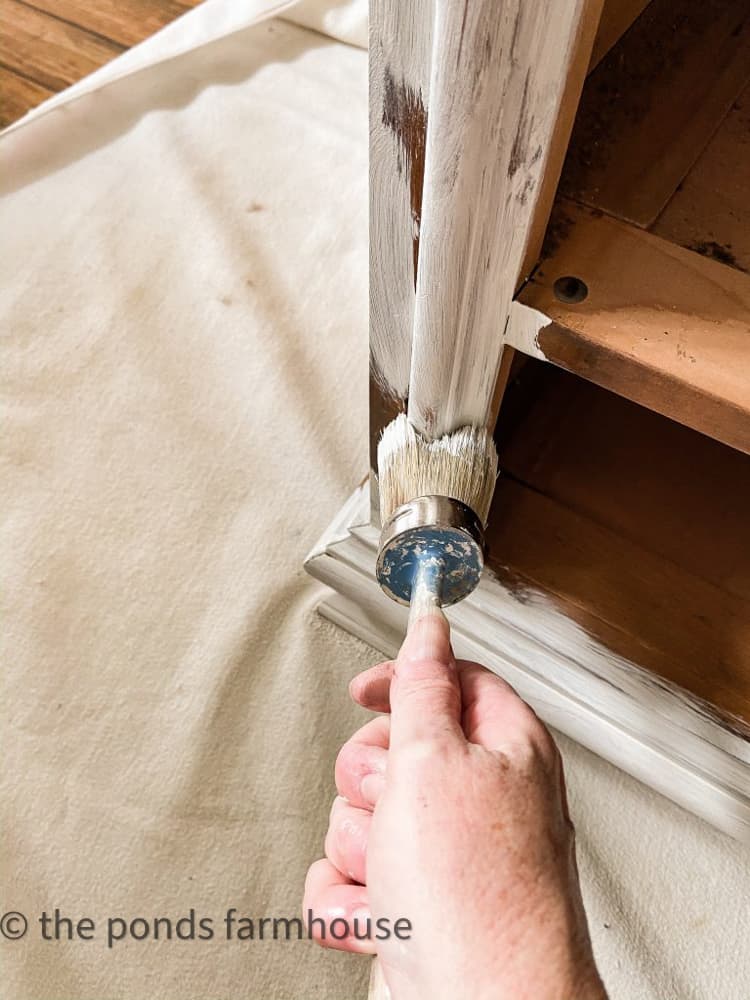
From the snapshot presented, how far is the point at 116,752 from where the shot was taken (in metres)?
0.62

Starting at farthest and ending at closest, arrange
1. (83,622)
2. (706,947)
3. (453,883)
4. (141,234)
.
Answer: (141,234) → (83,622) → (706,947) → (453,883)

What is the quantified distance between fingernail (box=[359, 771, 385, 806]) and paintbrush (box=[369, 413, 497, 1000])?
0.28 feet

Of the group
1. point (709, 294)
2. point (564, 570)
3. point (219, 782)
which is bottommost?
point (219, 782)

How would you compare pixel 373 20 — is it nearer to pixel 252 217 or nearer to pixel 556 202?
pixel 556 202

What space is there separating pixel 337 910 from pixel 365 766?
0.26 ft

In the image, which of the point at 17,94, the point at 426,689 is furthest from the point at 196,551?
the point at 17,94

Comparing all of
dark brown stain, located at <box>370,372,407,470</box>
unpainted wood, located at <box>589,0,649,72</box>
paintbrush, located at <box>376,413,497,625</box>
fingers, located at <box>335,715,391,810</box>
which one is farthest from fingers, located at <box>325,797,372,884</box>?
unpainted wood, located at <box>589,0,649,72</box>

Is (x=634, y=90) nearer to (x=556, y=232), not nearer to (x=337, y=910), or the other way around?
(x=556, y=232)

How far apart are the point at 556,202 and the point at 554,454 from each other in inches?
10.0

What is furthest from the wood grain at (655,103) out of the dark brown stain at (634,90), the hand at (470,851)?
the hand at (470,851)

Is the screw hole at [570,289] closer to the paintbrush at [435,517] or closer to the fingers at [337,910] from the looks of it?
the paintbrush at [435,517]

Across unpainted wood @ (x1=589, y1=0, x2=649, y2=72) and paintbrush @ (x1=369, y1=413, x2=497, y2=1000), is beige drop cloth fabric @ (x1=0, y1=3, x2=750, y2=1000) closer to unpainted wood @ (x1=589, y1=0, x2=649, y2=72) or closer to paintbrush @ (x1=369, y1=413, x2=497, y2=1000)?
paintbrush @ (x1=369, y1=413, x2=497, y2=1000)

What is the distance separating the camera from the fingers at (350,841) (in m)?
0.45

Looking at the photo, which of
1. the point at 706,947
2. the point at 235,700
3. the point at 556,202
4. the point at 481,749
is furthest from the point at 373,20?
the point at 706,947
